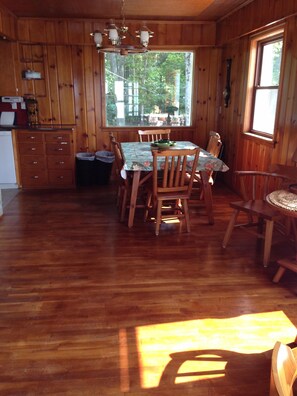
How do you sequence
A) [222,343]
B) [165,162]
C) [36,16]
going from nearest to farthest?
[222,343]
[165,162]
[36,16]

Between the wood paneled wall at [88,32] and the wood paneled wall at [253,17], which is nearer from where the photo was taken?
the wood paneled wall at [253,17]

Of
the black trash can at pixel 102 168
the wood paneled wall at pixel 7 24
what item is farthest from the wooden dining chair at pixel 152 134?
the wood paneled wall at pixel 7 24

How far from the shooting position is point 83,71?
548cm

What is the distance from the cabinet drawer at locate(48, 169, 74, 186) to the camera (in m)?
5.35

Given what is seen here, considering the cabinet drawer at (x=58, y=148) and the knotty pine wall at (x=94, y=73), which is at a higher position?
the knotty pine wall at (x=94, y=73)

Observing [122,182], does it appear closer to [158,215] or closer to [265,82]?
[158,215]

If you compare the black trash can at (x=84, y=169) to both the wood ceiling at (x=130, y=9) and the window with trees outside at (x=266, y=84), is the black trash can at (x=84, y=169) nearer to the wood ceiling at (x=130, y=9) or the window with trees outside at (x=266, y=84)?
the wood ceiling at (x=130, y=9)

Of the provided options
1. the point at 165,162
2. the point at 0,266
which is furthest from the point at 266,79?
the point at 0,266

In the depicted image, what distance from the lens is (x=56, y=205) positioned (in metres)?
4.59

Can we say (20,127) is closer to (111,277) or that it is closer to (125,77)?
(125,77)

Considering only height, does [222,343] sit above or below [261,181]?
below

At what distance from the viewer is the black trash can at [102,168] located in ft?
18.1

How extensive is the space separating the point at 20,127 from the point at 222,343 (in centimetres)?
444

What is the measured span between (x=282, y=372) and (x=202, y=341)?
1400mm
